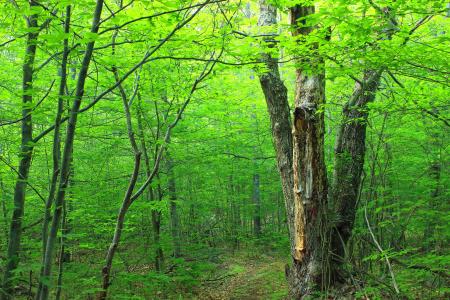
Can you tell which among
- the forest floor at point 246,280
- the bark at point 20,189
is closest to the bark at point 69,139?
the bark at point 20,189

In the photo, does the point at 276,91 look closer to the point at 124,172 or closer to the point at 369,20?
the point at 369,20

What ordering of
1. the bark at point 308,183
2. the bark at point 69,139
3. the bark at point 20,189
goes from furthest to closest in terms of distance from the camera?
the bark at point 308,183 → the bark at point 20,189 → the bark at point 69,139

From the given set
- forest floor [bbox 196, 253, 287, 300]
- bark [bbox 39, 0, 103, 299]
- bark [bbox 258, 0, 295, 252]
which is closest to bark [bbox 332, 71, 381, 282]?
bark [bbox 258, 0, 295, 252]

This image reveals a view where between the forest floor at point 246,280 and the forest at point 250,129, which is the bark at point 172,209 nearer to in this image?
the forest at point 250,129

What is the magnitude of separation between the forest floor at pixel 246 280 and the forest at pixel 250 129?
82 millimetres

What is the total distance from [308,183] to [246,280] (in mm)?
5540

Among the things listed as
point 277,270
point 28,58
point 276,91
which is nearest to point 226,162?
point 277,270

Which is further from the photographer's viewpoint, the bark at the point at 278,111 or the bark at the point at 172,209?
the bark at the point at 172,209

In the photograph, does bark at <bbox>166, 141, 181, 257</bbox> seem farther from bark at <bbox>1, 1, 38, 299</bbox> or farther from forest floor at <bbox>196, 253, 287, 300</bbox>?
bark at <bbox>1, 1, 38, 299</bbox>

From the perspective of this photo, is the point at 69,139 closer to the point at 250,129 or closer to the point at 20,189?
the point at 20,189

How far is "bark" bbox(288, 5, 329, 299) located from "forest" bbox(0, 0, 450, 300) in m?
0.02

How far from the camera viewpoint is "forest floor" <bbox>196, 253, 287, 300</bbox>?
28.0ft

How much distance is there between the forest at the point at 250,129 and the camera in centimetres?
348

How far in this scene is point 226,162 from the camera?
1112 centimetres
